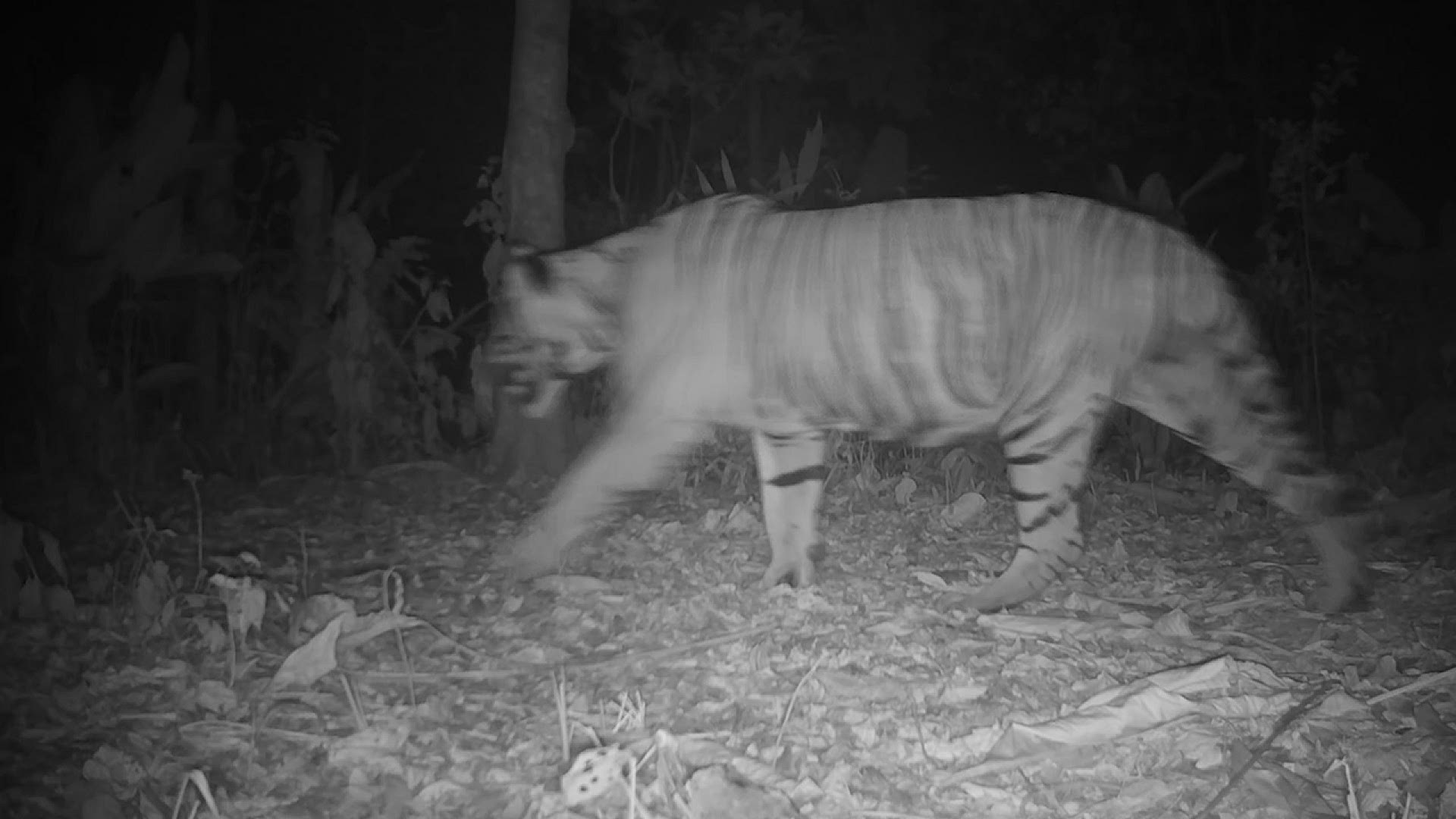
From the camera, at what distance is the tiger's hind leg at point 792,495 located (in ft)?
13.4

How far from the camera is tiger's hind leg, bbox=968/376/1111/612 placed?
12.3 feet

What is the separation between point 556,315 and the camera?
422 cm

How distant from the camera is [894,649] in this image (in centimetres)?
337

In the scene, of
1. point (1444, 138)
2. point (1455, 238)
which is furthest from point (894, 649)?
point (1444, 138)

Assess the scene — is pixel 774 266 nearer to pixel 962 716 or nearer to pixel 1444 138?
pixel 962 716

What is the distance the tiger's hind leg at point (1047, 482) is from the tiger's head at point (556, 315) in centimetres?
159

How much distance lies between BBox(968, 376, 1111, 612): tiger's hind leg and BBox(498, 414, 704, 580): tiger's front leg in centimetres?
116

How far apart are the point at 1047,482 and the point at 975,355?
551 mm

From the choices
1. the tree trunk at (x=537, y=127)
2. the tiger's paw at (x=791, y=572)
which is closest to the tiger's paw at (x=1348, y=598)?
the tiger's paw at (x=791, y=572)

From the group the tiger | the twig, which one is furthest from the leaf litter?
the tiger

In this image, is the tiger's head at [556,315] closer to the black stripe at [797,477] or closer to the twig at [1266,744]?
the black stripe at [797,477]

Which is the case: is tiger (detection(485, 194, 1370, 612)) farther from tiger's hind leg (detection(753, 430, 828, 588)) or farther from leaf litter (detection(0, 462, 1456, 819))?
leaf litter (detection(0, 462, 1456, 819))

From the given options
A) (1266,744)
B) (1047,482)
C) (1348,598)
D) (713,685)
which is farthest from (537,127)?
(1266,744)

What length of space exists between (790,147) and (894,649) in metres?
7.43
